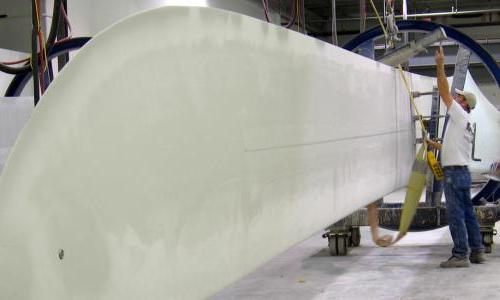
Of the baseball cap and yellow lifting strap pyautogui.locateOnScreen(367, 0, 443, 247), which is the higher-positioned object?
the baseball cap

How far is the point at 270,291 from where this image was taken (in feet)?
15.6

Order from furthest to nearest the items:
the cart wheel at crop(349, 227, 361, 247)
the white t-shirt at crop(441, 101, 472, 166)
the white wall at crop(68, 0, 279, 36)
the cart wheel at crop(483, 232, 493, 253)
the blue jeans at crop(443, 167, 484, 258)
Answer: the cart wheel at crop(349, 227, 361, 247) → the white wall at crop(68, 0, 279, 36) → the cart wheel at crop(483, 232, 493, 253) → the blue jeans at crop(443, 167, 484, 258) → the white t-shirt at crop(441, 101, 472, 166)

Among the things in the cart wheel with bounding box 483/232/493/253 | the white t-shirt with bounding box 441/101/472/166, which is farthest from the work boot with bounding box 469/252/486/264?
the white t-shirt with bounding box 441/101/472/166

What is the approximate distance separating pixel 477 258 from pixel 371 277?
3.06 ft

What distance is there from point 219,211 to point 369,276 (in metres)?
3.51

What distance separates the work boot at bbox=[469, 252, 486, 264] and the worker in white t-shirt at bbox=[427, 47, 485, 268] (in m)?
0.07

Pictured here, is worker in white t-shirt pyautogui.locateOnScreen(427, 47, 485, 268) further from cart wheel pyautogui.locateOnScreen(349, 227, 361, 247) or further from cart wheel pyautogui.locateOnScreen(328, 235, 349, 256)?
cart wheel pyautogui.locateOnScreen(349, 227, 361, 247)

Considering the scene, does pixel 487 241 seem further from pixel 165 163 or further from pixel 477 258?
pixel 165 163

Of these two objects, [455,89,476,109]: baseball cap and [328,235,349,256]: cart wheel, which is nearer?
[455,89,476,109]: baseball cap

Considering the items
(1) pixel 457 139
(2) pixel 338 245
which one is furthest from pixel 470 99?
(2) pixel 338 245

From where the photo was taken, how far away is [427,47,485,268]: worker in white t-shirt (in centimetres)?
498

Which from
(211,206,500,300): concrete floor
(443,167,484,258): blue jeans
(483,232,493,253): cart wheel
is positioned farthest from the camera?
(483,232,493,253): cart wheel

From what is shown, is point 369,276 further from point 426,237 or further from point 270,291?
point 426,237

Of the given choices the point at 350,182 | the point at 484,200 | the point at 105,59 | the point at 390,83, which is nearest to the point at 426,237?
the point at 484,200
